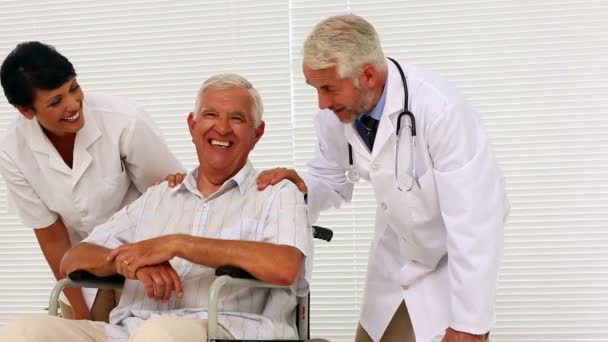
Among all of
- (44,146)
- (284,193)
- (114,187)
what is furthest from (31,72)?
(284,193)

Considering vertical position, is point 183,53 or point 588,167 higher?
point 183,53

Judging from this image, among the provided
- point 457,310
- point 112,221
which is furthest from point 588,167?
point 112,221

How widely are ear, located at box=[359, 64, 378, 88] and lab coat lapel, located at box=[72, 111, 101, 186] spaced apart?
0.83 meters

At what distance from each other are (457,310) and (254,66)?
2.02 metres

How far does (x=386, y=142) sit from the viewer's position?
220 cm

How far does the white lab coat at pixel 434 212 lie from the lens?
2082mm

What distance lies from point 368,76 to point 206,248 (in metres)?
0.57

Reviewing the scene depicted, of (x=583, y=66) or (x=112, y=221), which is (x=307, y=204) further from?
(x=583, y=66)

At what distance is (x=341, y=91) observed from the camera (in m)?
2.14

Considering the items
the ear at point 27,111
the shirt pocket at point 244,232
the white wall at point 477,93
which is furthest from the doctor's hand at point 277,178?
the white wall at point 477,93

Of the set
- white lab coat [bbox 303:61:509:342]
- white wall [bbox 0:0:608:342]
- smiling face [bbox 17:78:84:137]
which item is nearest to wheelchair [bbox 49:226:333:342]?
white lab coat [bbox 303:61:509:342]

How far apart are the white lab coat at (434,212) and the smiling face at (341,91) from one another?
62 mm

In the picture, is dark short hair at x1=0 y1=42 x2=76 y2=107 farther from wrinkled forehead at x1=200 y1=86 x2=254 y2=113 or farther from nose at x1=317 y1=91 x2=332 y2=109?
nose at x1=317 y1=91 x2=332 y2=109

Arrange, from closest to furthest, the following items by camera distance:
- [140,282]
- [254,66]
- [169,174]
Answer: [140,282]
[169,174]
[254,66]
